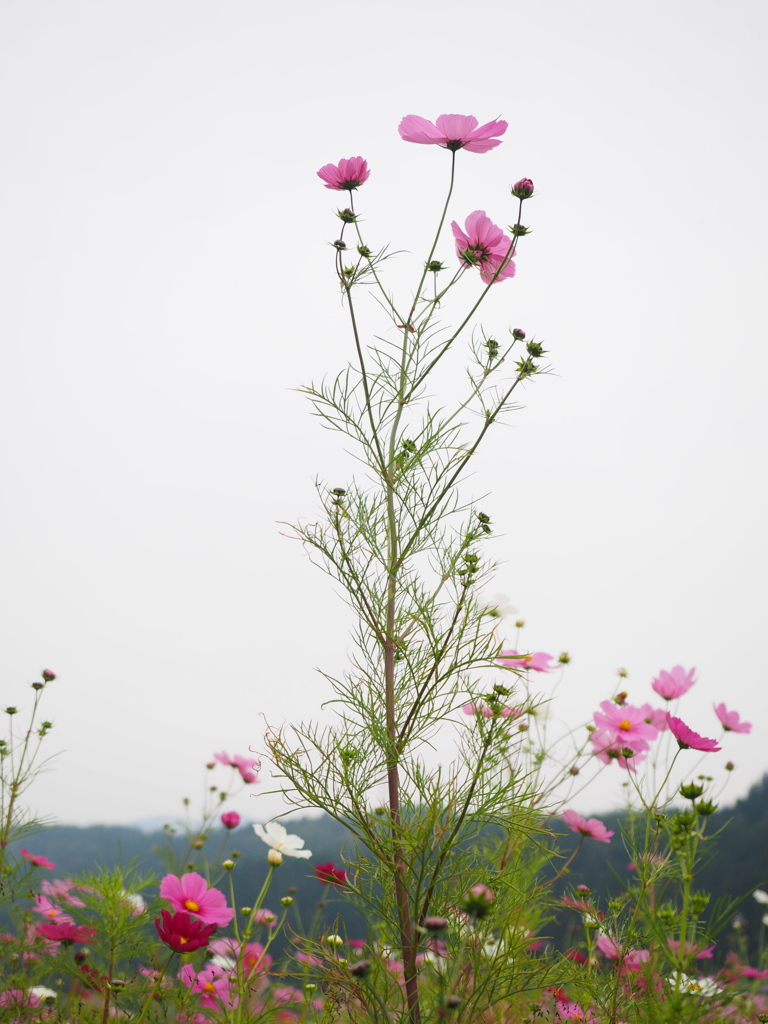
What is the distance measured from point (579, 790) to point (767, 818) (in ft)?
15.6

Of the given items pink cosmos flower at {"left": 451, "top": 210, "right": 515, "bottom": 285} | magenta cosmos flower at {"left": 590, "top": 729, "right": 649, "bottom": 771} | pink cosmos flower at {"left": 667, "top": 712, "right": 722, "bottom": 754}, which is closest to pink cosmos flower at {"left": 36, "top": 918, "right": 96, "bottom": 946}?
magenta cosmos flower at {"left": 590, "top": 729, "right": 649, "bottom": 771}

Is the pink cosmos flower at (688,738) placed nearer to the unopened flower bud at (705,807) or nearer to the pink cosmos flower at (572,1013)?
the unopened flower bud at (705,807)

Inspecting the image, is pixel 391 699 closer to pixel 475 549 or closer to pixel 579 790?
pixel 475 549

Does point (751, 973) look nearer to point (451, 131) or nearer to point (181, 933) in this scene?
point (181, 933)

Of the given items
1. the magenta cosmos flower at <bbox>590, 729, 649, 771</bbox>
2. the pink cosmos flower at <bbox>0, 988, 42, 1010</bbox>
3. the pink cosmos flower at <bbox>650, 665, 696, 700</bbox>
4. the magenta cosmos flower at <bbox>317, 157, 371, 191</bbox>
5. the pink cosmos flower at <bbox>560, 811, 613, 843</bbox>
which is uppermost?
the magenta cosmos flower at <bbox>317, 157, 371, 191</bbox>

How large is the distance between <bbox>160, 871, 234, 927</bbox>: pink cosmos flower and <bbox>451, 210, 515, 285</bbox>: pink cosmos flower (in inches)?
52.6

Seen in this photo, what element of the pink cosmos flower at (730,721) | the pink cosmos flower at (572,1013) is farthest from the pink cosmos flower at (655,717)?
the pink cosmos flower at (572,1013)

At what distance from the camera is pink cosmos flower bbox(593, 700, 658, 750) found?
1545 mm

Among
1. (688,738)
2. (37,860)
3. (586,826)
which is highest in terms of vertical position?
(688,738)

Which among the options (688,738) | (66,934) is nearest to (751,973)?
(688,738)

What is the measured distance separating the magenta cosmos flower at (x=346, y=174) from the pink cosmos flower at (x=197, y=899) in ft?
4.51

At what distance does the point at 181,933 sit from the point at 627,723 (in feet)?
3.52

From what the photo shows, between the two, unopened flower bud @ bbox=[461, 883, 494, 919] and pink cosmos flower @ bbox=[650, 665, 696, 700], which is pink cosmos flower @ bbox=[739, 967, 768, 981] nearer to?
pink cosmos flower @ bbox=[650, 665, 696, 700]

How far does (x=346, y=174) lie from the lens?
47.8 inches
